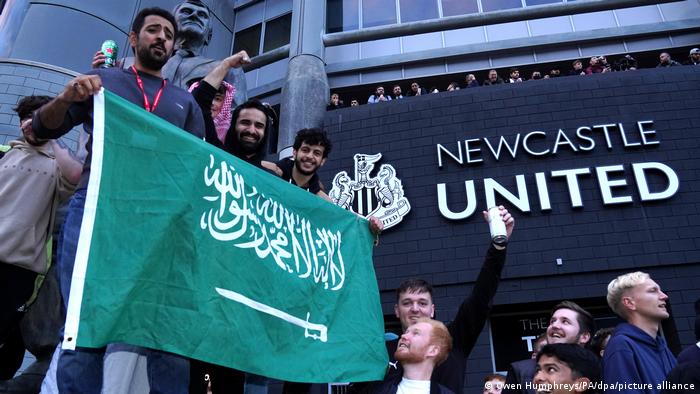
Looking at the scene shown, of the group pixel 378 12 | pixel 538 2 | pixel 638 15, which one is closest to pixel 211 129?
pixel 378 12

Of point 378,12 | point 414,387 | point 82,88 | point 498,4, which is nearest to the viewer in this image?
point 82,88

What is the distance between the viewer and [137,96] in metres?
3.03

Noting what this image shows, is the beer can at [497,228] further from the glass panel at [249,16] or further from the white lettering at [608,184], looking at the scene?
the glass panel at [249,16]

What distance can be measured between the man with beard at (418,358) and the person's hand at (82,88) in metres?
2.25

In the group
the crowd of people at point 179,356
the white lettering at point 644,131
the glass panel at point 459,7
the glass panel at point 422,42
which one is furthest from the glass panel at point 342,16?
the crowd of people at point 179,356

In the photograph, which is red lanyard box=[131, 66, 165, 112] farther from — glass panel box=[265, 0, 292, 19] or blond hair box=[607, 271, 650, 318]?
glass panel box=[265, 0, 292, 19]

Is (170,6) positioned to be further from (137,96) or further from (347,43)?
(137,96)

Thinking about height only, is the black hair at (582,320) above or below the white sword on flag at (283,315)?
above

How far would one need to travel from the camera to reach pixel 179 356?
2.69 m

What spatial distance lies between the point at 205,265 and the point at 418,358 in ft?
4.92

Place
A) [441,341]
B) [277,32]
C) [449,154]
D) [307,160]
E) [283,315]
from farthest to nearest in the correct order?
[277,32] → [449,154] → [307,160] → [441,341] → [283,315]

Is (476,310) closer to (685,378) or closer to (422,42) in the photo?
(685,378)

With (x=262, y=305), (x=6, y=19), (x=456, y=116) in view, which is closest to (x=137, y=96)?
(x=262, y=305)

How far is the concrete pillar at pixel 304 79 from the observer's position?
1370cm
